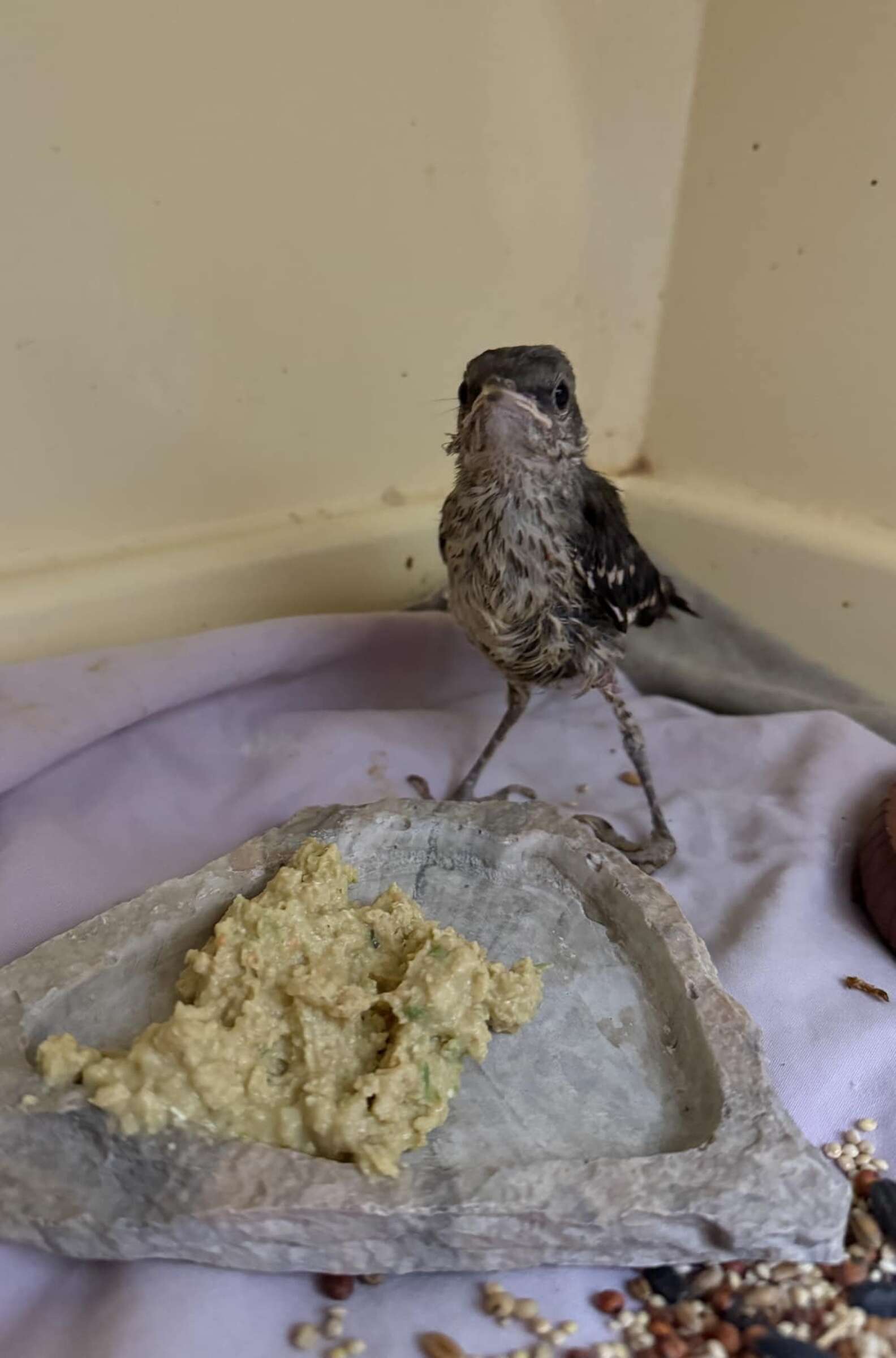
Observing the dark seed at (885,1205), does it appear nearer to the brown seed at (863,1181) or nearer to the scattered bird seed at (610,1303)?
the brown seed at (863,1181)

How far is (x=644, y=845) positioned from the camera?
1.65 meters

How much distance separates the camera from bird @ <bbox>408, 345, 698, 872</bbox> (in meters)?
1.38

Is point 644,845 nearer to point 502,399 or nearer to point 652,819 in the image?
point 652,819

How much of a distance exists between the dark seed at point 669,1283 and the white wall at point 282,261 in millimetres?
1431

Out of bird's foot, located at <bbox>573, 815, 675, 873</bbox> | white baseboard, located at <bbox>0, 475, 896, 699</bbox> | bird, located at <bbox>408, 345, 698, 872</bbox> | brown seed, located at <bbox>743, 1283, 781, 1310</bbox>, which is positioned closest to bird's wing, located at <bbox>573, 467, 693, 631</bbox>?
bird, located at <bbox>408, 345, 698, 872</bbox>

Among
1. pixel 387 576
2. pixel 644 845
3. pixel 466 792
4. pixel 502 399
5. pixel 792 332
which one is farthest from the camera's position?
pixel 387 576

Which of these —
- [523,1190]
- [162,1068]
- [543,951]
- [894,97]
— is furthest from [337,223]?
[523,1190]

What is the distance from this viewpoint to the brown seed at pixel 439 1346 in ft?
2.96

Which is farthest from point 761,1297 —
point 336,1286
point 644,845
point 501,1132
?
point 644,845

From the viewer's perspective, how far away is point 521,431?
1371 millimetres

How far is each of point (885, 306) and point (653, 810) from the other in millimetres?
1075

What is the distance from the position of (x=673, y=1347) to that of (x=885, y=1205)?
1.03ft

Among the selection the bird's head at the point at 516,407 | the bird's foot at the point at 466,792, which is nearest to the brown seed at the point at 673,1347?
the bird's foot at the point at 466,792

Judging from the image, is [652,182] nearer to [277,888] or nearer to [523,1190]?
[277,888]
